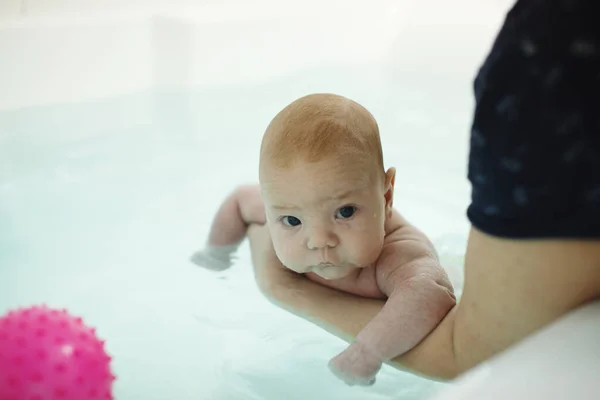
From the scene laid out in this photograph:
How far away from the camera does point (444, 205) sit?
1.68 m

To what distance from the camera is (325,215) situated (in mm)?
921

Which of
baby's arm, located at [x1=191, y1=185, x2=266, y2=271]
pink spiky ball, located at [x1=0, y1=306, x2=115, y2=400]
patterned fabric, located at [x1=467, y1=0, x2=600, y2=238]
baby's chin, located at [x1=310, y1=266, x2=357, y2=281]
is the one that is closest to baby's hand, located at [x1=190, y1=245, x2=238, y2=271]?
baby's arm, located at [x1=191, y1=185, x2=266, y2=271]

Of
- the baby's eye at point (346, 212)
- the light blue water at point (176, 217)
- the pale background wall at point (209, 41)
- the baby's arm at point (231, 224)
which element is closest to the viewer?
the baby's eye at point (346, 212)

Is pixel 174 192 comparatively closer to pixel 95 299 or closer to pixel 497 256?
pixel 95 299

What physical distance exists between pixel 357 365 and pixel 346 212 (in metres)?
0.20

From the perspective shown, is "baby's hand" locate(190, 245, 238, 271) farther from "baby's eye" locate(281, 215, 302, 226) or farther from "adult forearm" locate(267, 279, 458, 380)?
"baby's eye" locate(281, 215, 302, 226)

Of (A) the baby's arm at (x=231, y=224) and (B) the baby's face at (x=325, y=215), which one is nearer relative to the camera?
(B) the baby's face at (x=325, y=215)

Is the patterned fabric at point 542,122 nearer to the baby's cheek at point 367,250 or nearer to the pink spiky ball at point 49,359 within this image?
the baby's cheek at point 367,250

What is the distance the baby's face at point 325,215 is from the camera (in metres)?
0.90

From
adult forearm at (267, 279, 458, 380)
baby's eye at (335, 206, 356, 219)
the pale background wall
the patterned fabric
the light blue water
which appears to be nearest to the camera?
the patterned fabric

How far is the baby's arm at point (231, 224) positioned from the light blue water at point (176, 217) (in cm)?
3

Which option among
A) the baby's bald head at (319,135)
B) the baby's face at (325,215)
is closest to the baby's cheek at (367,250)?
the baby's face at (325,215)

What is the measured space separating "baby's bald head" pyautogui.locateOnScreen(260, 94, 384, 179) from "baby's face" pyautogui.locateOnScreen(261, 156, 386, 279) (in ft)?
0.05

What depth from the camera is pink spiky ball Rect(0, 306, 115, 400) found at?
659 mm
